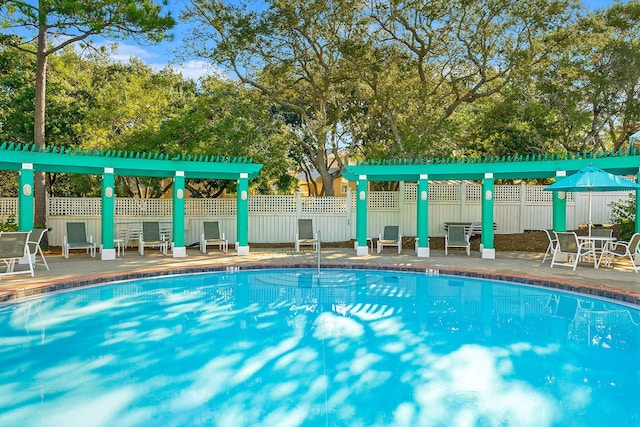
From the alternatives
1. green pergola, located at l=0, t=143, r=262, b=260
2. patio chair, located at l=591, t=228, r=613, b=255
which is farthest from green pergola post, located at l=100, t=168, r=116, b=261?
patio chair, located at l=591, t=228, r=613, b=255

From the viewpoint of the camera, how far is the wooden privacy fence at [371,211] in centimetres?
1382

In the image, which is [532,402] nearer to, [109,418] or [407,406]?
[407,406]

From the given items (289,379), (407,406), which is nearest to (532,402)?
(407,406)

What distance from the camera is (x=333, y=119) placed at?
1644cm

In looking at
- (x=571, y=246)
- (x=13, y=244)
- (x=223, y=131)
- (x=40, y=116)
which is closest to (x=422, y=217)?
(x=571, y=246)

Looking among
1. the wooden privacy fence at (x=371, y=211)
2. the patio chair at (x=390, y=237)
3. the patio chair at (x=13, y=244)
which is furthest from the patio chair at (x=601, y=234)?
the patio chair at (x=13, y=244)

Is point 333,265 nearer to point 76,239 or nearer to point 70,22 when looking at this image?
point 76,239

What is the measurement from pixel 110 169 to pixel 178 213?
6.14 feet

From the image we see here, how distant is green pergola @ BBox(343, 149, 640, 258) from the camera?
982 centimetres

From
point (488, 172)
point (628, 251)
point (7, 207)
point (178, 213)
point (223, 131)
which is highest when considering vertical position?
point (223, 131)

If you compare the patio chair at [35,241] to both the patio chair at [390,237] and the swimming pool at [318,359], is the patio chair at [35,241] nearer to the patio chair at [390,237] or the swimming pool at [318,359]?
the swimming pool at [318,359]

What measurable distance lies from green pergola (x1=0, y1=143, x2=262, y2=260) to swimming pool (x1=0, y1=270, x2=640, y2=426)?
11.3ft

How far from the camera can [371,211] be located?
47.4 ft

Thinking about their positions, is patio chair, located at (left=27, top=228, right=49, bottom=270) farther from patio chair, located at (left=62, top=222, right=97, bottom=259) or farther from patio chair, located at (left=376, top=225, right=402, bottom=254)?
patio chair, located at (left=376, top=225, right=402, bottom=254)
